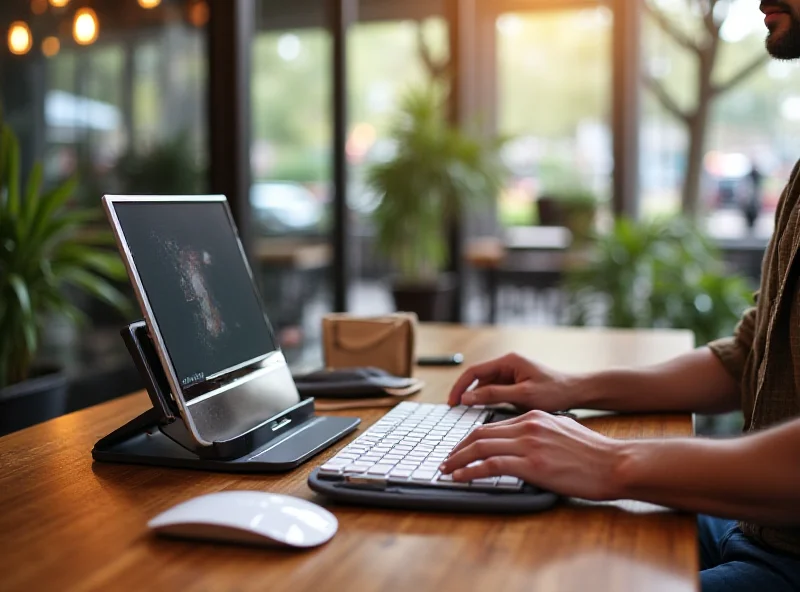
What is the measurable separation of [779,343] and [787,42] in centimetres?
48

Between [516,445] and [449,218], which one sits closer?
[516,445]

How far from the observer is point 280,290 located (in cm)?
409

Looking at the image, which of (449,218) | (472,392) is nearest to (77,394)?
(472,392)

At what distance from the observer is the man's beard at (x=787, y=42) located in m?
1.41

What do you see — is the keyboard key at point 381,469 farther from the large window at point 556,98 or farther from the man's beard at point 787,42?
the large window at point 556,98

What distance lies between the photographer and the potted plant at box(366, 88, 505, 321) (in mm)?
5000

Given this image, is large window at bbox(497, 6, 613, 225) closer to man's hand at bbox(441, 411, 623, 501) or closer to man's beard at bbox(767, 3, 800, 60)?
man's beard at bbox(767, 3, 800, 60)

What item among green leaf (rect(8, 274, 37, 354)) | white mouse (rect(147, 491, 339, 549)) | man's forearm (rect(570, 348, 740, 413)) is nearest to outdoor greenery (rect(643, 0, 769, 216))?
green leaf (rect(8, 274, 37, 354))

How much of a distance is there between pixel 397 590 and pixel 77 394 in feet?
8.55

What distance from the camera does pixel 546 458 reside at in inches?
39.0

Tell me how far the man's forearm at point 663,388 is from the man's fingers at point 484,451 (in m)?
0.45

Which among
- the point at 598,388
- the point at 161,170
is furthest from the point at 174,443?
the point at 161,170

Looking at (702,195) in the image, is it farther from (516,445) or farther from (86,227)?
(516,445)

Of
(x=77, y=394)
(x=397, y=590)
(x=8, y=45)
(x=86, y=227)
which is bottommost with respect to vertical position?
(x=77, y=394)
